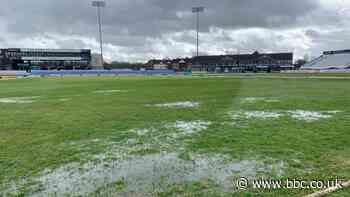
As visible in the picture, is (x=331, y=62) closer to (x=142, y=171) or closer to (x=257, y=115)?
(x=257, y=115)

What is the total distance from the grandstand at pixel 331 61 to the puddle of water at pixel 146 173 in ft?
330

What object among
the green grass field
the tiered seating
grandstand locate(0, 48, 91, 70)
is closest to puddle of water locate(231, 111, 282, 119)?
the green grass field

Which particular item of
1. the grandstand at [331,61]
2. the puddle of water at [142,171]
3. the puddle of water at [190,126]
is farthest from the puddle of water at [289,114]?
the grandstand at [331,61]

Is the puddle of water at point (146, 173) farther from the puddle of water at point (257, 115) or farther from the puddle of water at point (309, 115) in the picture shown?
the puddle of water at point (309, 115)

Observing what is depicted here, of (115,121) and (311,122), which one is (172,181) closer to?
(115,121)

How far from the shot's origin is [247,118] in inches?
377

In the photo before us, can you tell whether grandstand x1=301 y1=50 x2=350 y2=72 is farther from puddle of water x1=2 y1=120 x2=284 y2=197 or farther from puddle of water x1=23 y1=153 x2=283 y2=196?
puddle of water x1=23 y1=153 x2=283 y2=196

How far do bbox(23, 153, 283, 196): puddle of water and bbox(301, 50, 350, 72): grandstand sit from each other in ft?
330

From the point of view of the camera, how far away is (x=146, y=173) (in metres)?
4.71

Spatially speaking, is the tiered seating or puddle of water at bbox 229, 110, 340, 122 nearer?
puddle of water at bbox 229, 110, 340, 122

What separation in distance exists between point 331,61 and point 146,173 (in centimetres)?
11515

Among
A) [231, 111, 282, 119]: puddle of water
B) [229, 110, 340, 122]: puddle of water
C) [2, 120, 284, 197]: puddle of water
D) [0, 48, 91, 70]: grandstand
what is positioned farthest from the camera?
[0, 48, 91, 70]: grandstand

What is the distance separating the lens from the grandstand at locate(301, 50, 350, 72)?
310 feet

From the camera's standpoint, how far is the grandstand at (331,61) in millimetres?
94412
